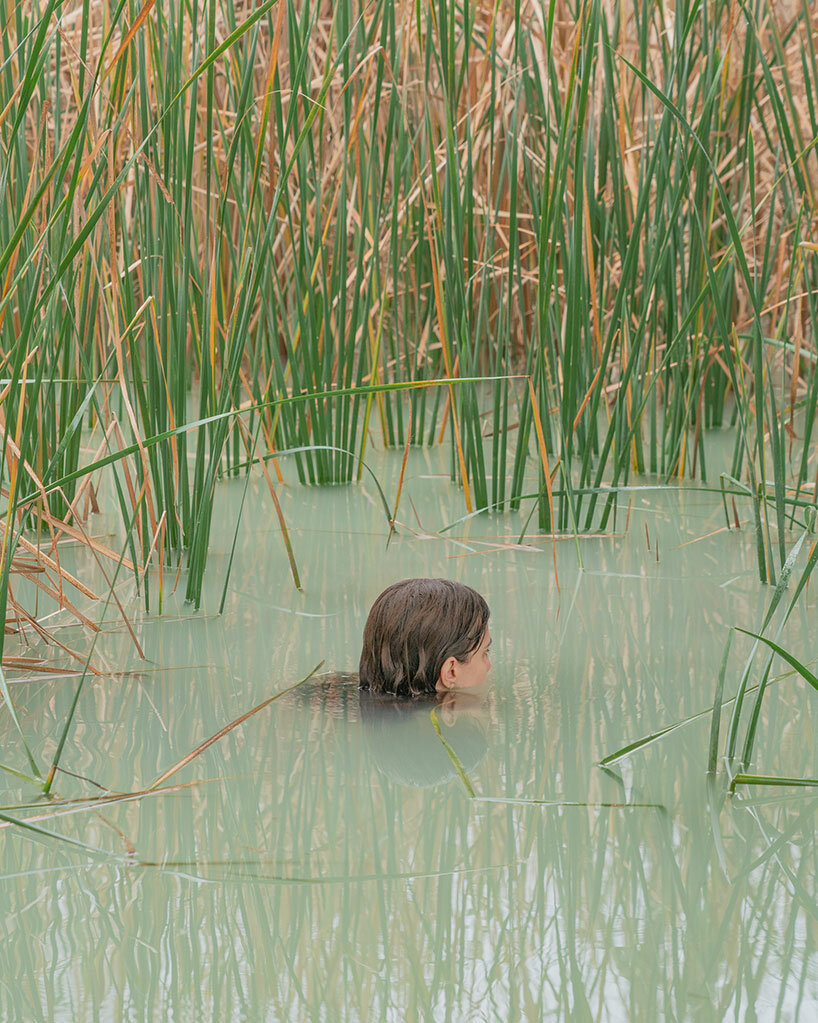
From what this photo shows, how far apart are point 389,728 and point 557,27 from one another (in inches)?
72.2

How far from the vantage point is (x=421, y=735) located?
1.39m

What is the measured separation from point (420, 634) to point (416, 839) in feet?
1.34

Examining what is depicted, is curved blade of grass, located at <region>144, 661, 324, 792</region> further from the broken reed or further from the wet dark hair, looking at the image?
the broken reed

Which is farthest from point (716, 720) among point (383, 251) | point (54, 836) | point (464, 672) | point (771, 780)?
point (383, 251)

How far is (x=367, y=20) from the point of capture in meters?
2.43

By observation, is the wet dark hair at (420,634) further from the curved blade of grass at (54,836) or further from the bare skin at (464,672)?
the curved blade of grass at (54,836)

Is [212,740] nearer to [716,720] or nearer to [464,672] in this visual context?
[464,672]

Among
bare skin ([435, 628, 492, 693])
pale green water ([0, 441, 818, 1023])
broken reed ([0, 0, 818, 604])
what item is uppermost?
broken reed ([0, 0, 818, 604])

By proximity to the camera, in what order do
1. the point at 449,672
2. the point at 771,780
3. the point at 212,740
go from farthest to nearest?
1. the point at 449,672
2. the point at 212,740
3. the point at 771,780

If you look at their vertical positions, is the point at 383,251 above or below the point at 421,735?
above

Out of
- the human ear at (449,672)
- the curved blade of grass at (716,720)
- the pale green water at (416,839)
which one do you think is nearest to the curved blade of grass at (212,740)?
the pale green water at (416,839)

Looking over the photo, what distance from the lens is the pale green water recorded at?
3.08ft

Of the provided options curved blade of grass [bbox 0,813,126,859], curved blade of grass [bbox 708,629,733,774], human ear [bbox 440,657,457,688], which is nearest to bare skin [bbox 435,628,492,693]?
human ear [bbox 440,657,457,688]

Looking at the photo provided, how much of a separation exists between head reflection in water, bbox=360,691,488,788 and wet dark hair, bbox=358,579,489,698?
36 millimetres
